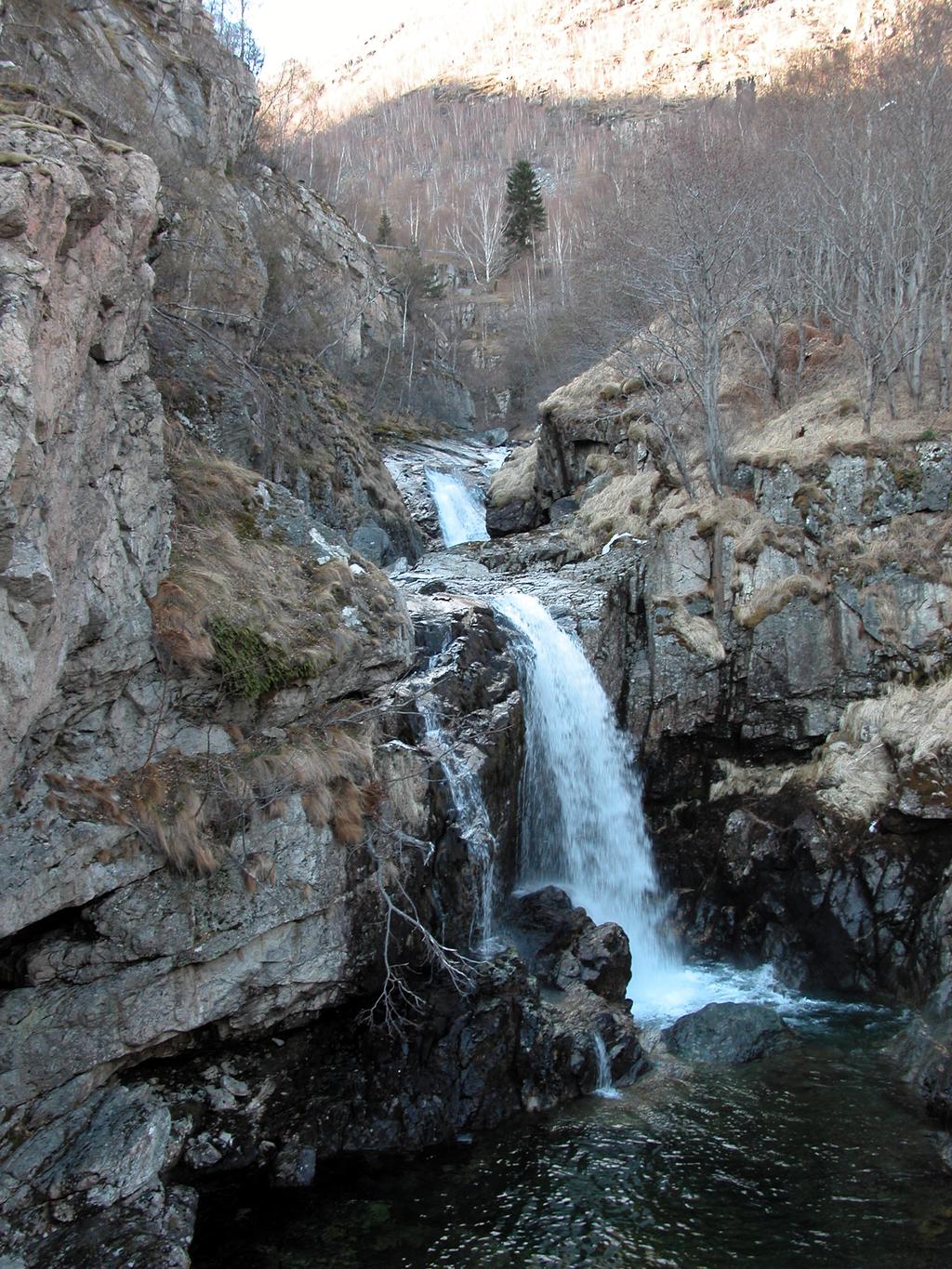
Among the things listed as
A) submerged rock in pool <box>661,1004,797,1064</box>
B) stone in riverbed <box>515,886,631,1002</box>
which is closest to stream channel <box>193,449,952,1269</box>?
submerged rock in pool <box>661,1004,797,1064</box>

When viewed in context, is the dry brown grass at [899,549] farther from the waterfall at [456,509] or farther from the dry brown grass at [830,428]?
the waterfall at [456,509]

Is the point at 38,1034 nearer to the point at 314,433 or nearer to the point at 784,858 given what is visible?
the point at 784,858

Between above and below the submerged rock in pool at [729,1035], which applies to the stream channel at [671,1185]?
below

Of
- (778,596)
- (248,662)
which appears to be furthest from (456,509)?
(248,662)

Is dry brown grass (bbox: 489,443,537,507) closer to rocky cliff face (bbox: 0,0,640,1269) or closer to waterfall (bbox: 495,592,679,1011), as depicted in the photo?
waterfall (bbox: 495,592,679,1011)

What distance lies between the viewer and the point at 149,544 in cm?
882

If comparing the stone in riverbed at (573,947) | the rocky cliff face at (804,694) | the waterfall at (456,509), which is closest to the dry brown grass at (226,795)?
the stone in riverbed at (573,947)

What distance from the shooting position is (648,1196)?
27.2ft

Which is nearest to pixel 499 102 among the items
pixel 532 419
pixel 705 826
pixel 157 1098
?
pixel 532 419

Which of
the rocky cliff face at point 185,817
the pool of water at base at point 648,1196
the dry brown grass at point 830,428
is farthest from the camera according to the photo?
the dry brown grass at point 830,428

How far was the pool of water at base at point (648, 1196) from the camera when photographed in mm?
7629

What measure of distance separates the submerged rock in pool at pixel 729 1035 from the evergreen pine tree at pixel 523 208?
181 feet

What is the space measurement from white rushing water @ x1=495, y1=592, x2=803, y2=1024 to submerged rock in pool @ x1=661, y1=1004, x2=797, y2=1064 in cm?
120

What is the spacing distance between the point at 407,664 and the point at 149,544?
12.0ft
